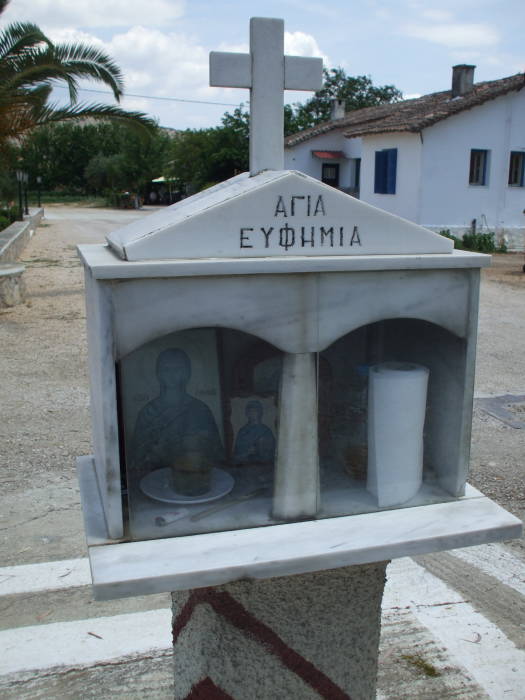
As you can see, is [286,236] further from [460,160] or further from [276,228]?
[460,160]

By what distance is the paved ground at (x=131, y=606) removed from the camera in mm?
2568

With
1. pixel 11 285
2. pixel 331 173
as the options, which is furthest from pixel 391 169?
pixel 11 285

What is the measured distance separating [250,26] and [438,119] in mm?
16972

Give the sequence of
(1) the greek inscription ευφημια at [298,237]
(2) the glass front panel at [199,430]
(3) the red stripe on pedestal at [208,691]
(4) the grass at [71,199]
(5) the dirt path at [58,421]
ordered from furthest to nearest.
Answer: (4) the grass at [71,199], (5) the dirt path at [58,421], (3) the red stripe on pedestal at [208,691], (2) the glass front panel at [199,430], (1) the greek inscription ευφημια at [298,237]

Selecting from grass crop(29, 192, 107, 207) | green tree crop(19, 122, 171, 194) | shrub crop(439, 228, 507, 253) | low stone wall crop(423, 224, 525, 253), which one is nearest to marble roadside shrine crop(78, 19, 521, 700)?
shrub crop(439, 228, 507, 253)

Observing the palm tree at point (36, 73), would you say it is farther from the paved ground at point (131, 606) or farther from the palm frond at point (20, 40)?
the paved ground at point (131, 606)

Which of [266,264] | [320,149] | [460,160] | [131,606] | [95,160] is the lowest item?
[131,606]

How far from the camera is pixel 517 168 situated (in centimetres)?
1906

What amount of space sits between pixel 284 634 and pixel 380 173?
19083 mm

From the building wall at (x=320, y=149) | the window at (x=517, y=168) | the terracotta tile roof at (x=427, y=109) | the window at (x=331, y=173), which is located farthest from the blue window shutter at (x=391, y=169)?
the window at (x=331, y=173)

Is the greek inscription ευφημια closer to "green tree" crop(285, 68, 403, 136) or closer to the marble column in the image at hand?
the marble column

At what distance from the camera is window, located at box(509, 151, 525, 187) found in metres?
18.9

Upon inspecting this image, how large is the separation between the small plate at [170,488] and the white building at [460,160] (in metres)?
16.8

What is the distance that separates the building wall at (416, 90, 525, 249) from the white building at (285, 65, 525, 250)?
0.08ft
